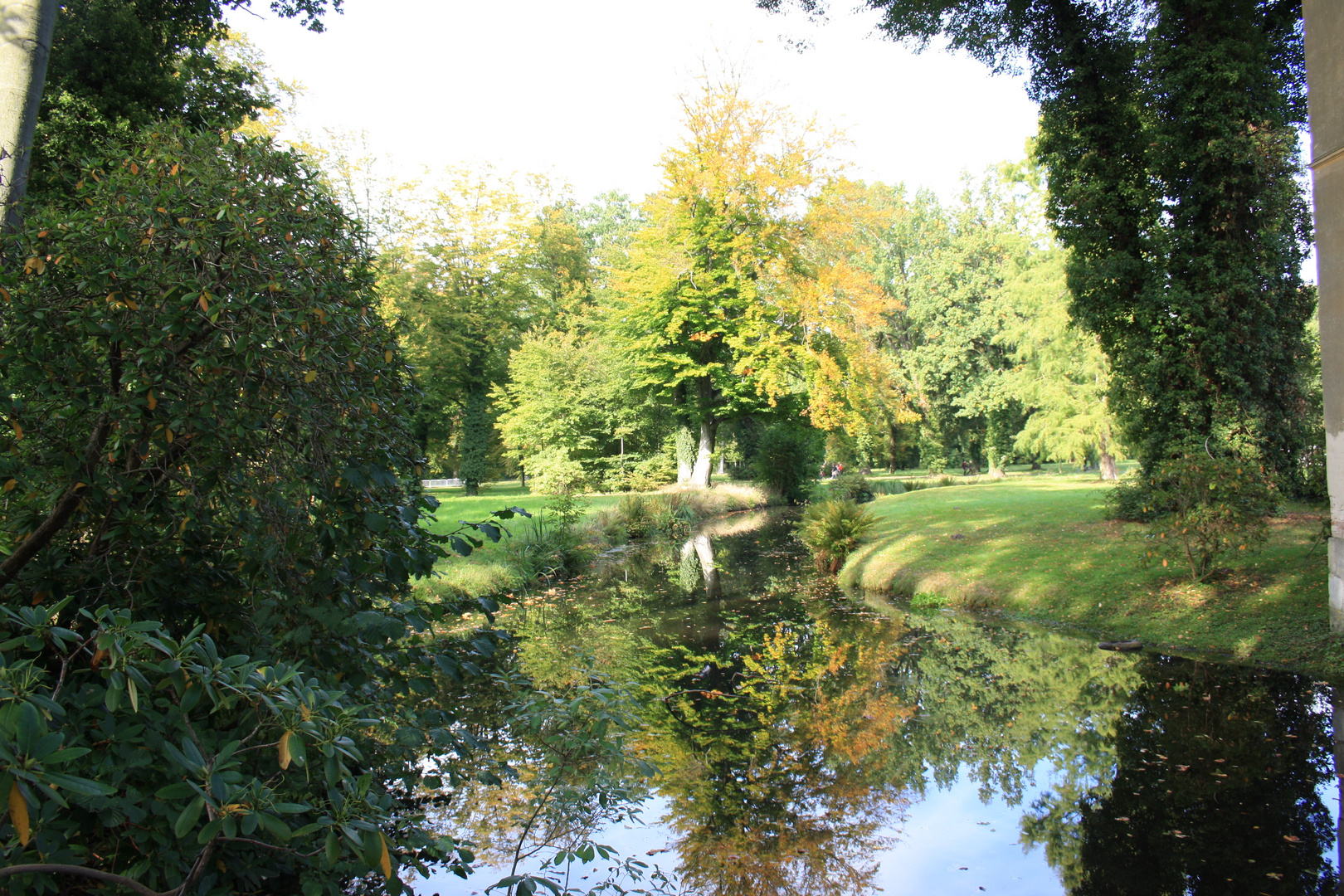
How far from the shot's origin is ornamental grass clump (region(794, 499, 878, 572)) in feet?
52.1

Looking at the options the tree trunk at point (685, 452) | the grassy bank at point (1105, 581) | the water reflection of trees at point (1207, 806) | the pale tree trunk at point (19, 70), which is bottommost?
the water reflection of trees at point (1207, 806)

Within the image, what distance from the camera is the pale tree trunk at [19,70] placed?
388 cm

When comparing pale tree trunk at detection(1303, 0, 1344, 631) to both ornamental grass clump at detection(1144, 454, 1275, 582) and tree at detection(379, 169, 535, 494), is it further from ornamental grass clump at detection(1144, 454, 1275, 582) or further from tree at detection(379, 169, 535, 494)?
tree at detection(379, 169, 535, 494)

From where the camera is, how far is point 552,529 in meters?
16.5

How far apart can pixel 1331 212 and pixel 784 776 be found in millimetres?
7469

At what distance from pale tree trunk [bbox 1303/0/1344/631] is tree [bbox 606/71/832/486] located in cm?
1704

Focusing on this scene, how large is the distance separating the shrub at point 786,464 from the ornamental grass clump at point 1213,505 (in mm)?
20364

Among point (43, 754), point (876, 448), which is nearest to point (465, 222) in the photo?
point (876, 448)

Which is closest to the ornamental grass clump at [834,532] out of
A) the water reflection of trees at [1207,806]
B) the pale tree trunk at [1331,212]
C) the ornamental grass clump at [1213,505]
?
the ornamental grass clump at [1213,505]

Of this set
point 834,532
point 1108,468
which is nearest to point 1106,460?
point 1108,468

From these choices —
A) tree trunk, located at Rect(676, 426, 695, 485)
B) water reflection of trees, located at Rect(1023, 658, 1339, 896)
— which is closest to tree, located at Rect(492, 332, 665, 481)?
tree trunk, located at Rect(676, 426, 695, 485)

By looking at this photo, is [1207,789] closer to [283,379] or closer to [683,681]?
[683,681]

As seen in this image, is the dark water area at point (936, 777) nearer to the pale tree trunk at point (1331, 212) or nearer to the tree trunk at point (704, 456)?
the pale tree trunk at point (1331, 212)

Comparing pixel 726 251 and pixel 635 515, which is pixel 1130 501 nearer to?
pixel 635 515
